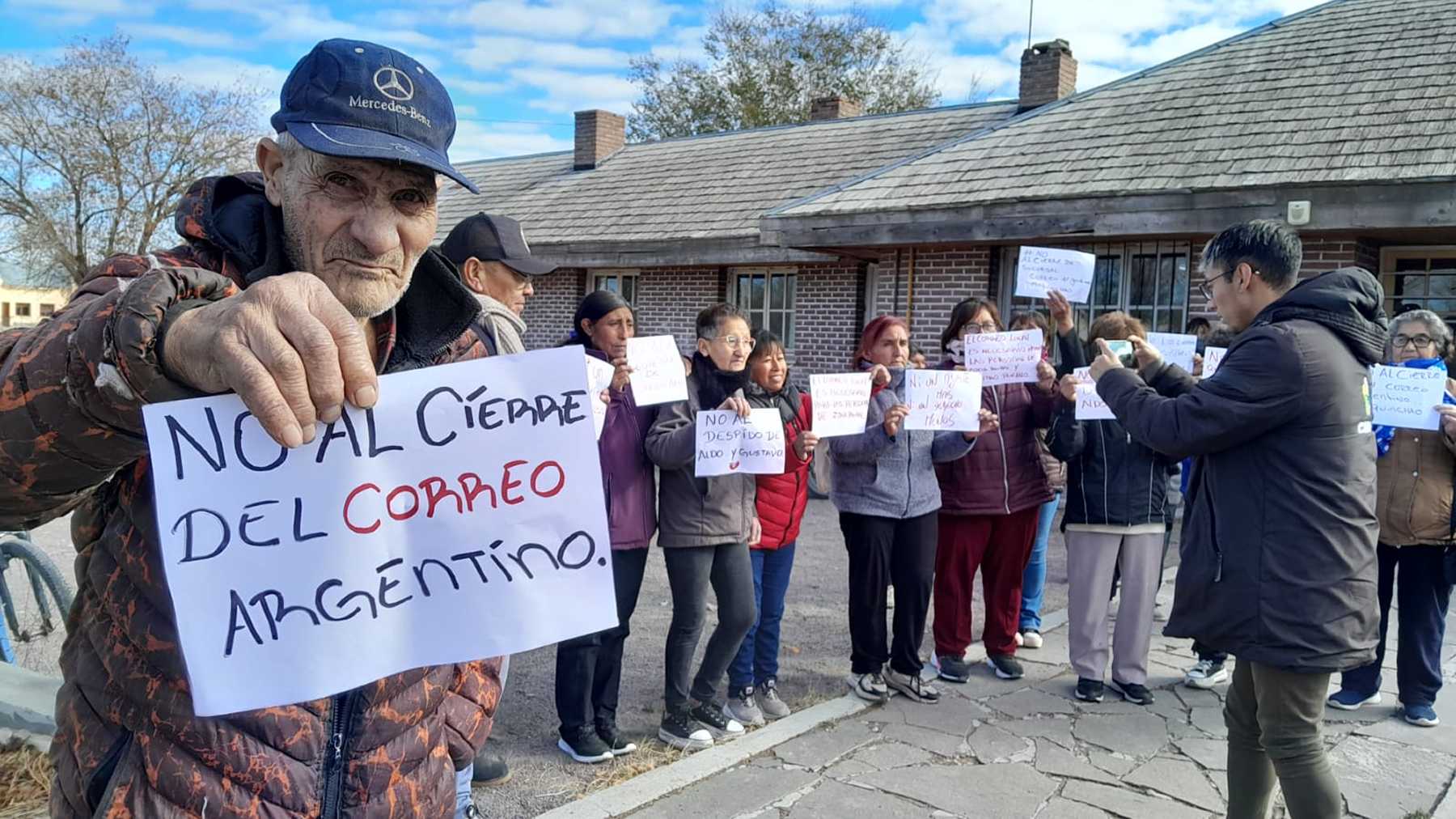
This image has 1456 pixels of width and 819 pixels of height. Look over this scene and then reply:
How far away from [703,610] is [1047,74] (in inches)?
470

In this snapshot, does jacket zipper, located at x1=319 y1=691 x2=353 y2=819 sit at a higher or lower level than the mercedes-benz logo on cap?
lower

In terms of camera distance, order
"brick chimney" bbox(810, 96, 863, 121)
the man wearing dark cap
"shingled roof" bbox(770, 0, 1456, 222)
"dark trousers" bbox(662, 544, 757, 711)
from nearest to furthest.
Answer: the man wearing dark cap < "dark trousers" bbox(662, 544, 757, 711) < "shingled roof" bbox(770, 0, 1456, 222) < "brick chimney" bbox(810, 96, 863, 121)

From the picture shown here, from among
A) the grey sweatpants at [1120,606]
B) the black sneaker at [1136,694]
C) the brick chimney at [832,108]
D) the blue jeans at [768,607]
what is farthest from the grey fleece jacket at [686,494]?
the brick chimney at [832,108]

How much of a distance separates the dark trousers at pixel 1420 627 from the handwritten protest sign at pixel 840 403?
9.33 feet

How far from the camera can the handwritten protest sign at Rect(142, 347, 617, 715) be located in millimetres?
1126

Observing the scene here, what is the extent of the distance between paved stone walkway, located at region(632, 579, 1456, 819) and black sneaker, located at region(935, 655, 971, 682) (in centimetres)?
6

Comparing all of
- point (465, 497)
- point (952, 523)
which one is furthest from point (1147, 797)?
point (465, 497)

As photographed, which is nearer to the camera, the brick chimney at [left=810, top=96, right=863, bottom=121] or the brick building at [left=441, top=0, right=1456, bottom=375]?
the brick building at [left=441, top=0, right=1456, bottom=375]

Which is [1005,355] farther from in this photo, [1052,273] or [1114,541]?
[1114,541]

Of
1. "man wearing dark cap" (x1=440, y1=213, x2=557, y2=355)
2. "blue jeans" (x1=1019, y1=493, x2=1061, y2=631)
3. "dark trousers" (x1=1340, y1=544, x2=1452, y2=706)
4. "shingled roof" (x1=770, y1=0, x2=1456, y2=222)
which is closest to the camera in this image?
"man wearing dark cap" (x1=440, y1=213, x2=557, y2=355)

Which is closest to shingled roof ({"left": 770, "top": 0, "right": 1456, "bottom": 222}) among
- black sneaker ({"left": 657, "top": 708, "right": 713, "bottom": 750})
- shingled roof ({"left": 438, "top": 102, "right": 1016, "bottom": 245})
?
shingled roof ({"left": 438, "top": 102, "right": 1016, "bottom": 245})

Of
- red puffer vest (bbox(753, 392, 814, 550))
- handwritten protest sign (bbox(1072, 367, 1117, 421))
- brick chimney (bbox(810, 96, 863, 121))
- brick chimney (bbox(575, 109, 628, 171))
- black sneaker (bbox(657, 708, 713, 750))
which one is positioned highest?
brick chimney (bbox(810, 96, 863, 121))

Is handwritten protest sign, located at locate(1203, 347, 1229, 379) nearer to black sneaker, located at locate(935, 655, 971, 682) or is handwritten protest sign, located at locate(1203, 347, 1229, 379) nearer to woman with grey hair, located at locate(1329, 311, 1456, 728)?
woman with grey hair, located at locate(1329, 311, 1456, 728)

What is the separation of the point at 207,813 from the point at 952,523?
449 cm
